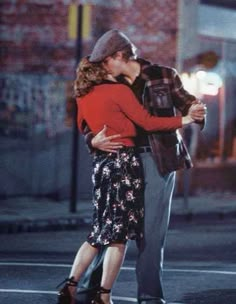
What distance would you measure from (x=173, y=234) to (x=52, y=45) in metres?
5.20

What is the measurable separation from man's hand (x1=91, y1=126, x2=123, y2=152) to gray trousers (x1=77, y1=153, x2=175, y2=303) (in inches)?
7.7

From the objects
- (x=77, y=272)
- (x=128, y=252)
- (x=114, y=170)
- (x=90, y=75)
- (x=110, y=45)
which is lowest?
(x=128, y=252)

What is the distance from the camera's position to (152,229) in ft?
26.7

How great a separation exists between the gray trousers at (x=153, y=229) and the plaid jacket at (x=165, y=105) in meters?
0.09

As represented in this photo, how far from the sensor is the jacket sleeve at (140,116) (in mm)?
8070

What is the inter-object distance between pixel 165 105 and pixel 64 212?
924 cm

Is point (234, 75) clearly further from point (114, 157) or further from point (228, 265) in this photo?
point (114, 157)

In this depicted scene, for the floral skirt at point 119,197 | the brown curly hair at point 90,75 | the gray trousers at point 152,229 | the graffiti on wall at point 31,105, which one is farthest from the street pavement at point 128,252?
the brown curly hair at point 90,75

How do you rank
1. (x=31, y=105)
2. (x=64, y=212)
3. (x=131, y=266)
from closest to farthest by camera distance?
(x=131, y=266)
(x=64, y=212)
(x=31, y=105)

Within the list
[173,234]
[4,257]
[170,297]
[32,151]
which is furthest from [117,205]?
[32,151]

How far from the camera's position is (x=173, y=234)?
1485 centimetres

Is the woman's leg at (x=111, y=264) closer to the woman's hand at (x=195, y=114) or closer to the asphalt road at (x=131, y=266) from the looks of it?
the asphalt road at (x=131, y=266)

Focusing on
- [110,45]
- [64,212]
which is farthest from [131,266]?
[64,212]

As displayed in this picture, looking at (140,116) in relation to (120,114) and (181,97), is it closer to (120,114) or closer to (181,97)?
(120,114)
